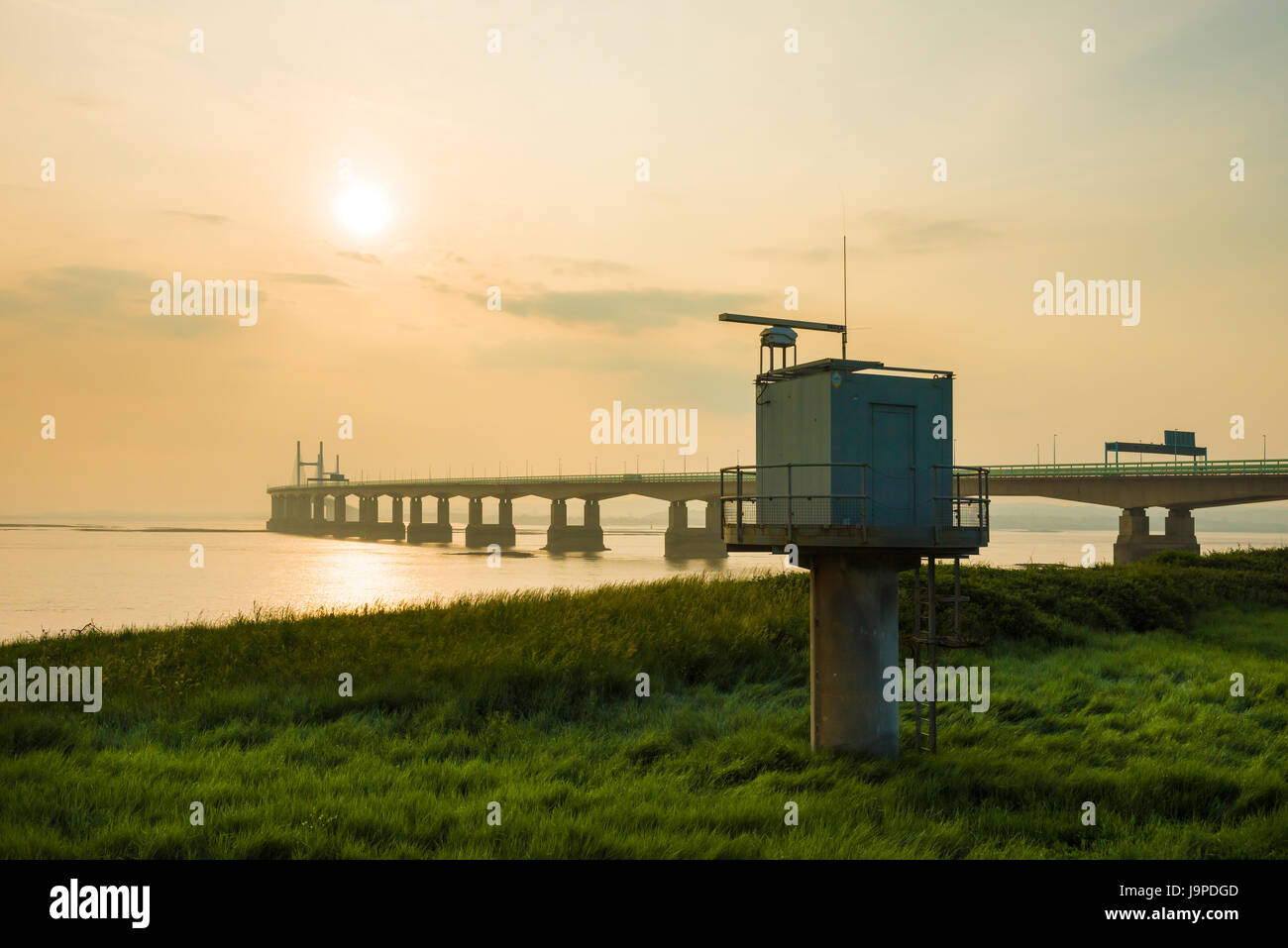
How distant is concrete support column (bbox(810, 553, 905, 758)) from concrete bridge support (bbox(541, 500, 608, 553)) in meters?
124

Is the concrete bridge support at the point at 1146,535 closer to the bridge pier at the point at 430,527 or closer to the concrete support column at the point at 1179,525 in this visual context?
the concrete support column at the point at 1179,525

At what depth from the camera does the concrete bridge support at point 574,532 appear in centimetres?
13862

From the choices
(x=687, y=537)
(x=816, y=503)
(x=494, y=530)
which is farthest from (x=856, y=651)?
(x=494, y=530)

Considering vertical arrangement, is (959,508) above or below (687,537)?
above

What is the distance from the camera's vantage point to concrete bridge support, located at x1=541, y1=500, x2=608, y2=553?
13862 centimetres

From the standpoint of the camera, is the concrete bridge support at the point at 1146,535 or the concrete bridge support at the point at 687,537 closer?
the concrete bridge support at the point at 1146,535

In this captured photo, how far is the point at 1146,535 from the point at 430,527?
132m

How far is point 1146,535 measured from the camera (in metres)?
84.5

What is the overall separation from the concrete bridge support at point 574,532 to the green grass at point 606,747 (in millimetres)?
113653

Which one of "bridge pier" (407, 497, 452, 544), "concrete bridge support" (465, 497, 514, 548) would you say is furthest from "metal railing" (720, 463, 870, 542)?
"bridge pier" (407, 497, 452, 544)

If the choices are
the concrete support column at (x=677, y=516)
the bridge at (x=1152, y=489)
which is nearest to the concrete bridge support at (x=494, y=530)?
the concrete support column at (x=677, y=516)

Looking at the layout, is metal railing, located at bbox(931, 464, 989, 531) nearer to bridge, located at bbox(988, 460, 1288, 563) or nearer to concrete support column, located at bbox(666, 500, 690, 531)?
bridge, located at bbox(988, 460, 1288, 563)

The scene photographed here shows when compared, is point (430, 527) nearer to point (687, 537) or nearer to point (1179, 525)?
point (687, 537)

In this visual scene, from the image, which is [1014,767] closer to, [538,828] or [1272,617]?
[538,828]
